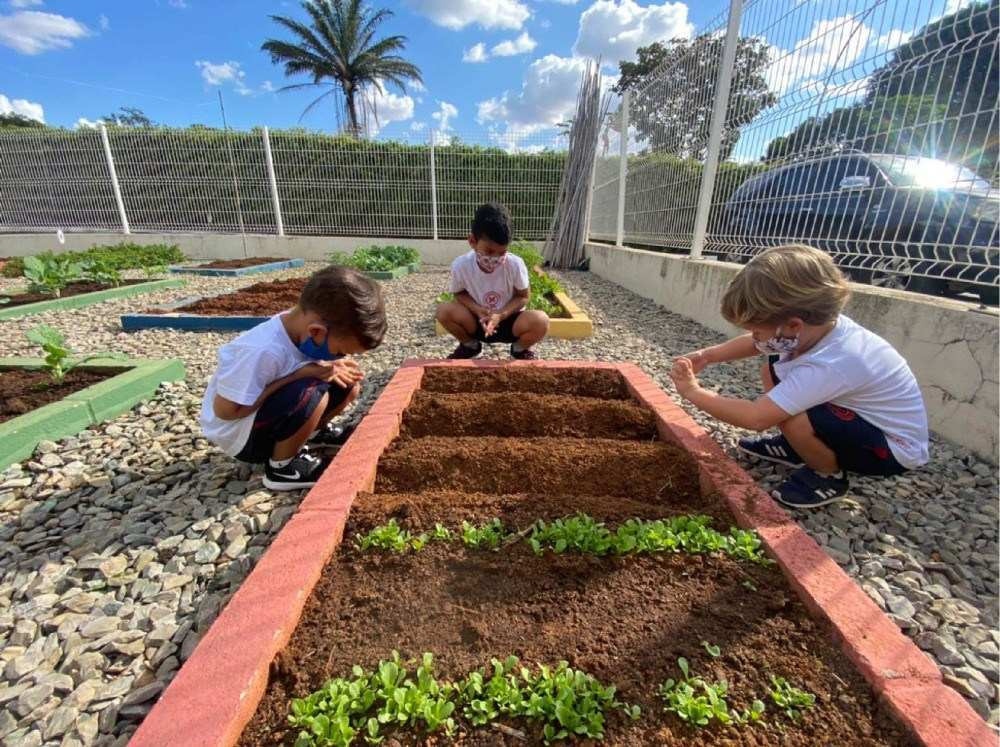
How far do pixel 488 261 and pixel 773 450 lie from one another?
217 centimetres

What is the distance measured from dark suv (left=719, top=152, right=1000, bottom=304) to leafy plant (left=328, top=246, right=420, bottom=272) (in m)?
6.43

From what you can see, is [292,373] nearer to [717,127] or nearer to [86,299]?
[717,127]

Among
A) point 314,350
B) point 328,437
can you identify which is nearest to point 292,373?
point 314,350

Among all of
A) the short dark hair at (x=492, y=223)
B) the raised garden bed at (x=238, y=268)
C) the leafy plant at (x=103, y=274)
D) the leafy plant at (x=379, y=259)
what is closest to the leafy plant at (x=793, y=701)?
the short dark hair at (x=492, y=223)

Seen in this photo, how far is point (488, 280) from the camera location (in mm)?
3623

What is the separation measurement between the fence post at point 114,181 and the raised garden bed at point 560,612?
13596 millimetres

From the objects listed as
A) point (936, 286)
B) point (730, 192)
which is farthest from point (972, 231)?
point (730, 192)

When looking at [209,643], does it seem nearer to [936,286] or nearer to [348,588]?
[348,588]

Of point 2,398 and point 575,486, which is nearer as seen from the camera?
point 575,486

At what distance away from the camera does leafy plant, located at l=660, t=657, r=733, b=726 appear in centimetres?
95

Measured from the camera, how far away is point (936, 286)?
3436mm

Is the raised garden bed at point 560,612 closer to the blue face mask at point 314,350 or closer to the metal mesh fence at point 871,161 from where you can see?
the blue face mask at point 314,350

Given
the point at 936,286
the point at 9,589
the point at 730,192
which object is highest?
the point at 730,192

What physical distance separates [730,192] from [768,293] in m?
3.41
